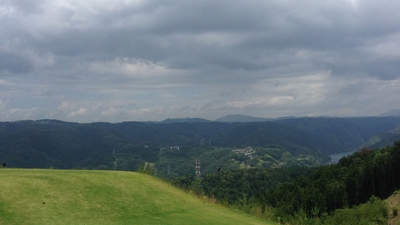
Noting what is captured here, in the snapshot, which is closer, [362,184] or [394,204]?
[394,204]

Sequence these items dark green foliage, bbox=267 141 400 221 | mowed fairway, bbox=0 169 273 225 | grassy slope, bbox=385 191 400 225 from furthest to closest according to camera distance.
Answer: dark green foliage, bbox=267 141 400 221 → grassy slope, bbox=385 191 400 225 → mowed fairway, bbox=0 169 273 225

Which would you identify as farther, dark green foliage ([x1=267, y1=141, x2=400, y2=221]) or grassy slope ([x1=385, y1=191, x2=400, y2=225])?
dark green foliage ([x1=267, y1=141, x2=400, y2=221])

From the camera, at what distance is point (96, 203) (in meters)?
10.5

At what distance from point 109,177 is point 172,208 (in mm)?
3099

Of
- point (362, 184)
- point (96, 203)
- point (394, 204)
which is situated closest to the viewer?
point (96, 203)

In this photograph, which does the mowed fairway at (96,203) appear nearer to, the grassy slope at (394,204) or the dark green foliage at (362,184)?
the grassy slope at (394,204)

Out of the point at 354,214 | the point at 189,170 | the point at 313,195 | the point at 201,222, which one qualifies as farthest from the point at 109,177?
the point at 189,170

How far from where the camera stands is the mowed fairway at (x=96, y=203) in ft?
30.4

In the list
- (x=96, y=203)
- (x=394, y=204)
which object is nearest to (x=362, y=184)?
(x=394, y=204)

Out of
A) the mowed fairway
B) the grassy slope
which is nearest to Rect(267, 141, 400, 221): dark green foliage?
the grassy slope

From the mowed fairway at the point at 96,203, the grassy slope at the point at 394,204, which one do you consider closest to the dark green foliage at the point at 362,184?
the grassy slope at the point at 394,204

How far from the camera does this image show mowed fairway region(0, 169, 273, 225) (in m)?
9.27

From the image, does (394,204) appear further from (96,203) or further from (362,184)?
(96,203)

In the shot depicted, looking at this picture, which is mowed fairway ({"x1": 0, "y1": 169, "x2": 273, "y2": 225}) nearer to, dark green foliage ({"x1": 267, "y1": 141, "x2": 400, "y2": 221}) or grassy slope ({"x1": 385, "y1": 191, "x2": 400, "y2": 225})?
grassy slope ({"x1": 385, "y1": 191, "x2": 400, "y2": 225})
